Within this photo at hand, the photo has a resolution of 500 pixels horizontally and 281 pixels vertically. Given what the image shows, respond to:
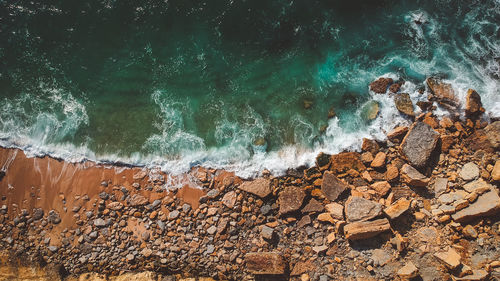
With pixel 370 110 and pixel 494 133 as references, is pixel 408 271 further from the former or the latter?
pixel 370 110

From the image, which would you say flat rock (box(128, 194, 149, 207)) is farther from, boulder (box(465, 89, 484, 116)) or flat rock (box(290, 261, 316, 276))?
boulder (box(465, 89, 484, 116))

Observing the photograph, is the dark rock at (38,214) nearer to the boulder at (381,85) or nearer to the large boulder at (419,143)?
the large boulder at (419,143)

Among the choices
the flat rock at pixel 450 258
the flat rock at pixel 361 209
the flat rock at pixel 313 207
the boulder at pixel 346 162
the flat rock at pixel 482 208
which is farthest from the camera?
the boulder at pixel 346 162

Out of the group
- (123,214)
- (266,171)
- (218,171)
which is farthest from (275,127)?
(123,214)

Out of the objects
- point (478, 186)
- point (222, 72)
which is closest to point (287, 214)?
point (478, 186)

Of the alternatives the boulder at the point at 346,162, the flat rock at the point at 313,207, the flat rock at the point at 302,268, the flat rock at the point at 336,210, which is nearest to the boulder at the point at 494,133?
the boulder at the point at 346,162

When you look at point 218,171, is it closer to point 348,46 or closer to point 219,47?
point 219,47
